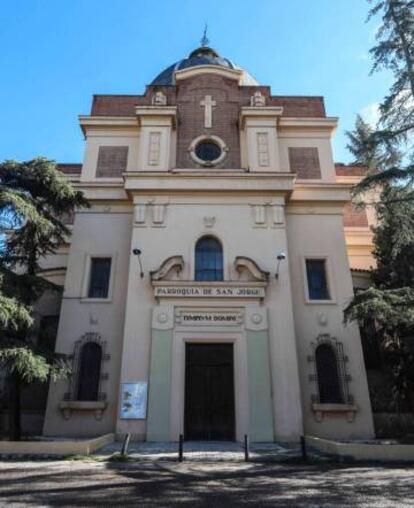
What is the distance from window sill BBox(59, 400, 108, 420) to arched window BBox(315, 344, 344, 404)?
26.6ft

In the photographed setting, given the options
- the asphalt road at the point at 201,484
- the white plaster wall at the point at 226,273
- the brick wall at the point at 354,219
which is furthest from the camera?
the brick wall at the point at 354,219

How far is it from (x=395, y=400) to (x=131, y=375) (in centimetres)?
990

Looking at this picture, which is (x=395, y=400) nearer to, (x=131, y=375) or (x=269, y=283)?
(x=269, y=283)

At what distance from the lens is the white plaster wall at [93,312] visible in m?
14.7

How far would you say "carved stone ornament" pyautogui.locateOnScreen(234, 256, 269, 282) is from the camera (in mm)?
15820

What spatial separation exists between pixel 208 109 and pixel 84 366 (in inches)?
537

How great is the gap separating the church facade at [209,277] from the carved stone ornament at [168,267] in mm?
43

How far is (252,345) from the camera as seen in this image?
14953mm

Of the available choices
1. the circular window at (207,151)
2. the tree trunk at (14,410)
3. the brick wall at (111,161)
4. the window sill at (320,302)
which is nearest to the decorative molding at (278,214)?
the window sill at (320,302)

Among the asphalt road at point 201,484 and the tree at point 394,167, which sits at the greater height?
the tree at point 394,167

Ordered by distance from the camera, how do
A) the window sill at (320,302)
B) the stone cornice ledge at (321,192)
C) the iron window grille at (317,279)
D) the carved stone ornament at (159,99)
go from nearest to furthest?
the window sill at (320,302)
the iron window grille at (317,279)
the stone cornice ledge at (321,192)
the carved stone ornament at (159,99)

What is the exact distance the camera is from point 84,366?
15.6m

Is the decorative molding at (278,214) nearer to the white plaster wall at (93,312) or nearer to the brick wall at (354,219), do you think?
the brick wall at (354,219)

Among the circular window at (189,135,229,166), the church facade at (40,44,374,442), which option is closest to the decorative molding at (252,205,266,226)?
the church facade at (40,44,374,442)
